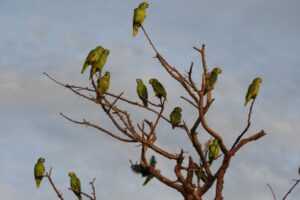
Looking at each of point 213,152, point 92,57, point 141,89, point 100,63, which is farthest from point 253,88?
point 92,57

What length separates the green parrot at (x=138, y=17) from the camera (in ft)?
29.4

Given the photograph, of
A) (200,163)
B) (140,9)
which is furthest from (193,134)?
(140,9)

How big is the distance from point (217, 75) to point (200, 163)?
1.79 meters

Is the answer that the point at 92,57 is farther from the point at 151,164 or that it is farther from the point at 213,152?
the point at 213,152

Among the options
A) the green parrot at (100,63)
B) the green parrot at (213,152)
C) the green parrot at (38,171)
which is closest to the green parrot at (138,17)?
the green parrot at (100,63)

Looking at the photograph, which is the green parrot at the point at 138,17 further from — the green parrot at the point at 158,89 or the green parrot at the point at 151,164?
the green parrot at the point at 151,164

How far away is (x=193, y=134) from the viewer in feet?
24.3

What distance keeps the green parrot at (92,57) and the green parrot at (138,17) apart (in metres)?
0.75

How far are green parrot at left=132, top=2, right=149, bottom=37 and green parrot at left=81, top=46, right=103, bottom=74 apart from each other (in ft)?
2.45

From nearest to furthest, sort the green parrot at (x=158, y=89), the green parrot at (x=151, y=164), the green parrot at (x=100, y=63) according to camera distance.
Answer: the green parrot at (x=151, y=164) < the green parrot at (x=100, y=63) < the green parrot at (x=158, y=89)

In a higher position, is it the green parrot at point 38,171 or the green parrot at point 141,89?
the green parrot at point 141,89

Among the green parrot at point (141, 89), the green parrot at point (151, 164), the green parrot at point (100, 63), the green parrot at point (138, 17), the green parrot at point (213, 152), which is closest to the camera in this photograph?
the green parrot at point (151, 164)

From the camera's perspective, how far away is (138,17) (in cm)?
921

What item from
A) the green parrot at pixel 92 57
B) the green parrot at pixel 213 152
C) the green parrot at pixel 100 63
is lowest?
the green parrot at pixel 213 152
